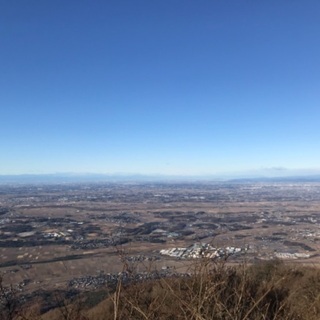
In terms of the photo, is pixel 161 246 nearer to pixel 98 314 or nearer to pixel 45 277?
pixel 45 277

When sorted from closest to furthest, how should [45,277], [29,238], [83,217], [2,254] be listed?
[45,277] → [2,254] → [29,238] → [83,217]

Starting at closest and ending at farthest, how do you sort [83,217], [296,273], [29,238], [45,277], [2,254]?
[296,273] → [45,277] → [2,254] → [29,238] → [83,217]

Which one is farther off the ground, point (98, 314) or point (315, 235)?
point (98, 314)

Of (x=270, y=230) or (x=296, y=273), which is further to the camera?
(x=270, y=230)

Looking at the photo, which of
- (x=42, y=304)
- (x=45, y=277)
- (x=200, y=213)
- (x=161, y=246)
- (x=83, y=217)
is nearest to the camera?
(x=42, y=304)

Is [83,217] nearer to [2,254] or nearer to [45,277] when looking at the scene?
[2,254]

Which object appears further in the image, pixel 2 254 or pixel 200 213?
pixel 200 213

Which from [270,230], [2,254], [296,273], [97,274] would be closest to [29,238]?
[2,254]

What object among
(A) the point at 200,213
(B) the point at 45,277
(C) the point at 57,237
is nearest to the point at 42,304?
(B) the point at 45,277

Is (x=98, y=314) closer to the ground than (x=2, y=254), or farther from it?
farther from it

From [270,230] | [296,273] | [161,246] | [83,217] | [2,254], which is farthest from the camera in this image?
[83,217]
